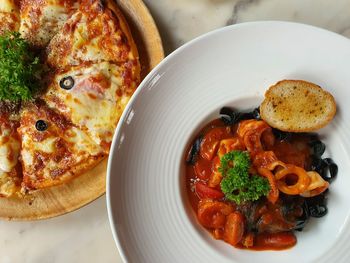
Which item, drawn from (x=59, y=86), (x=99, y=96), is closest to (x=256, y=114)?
(x=99, y=96)

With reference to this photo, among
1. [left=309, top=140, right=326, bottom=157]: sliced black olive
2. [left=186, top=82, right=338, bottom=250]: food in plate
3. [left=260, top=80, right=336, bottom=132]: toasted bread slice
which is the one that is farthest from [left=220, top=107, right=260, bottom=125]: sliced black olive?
[left=309, top=140, right=326, bottom=157]: sliced black olive

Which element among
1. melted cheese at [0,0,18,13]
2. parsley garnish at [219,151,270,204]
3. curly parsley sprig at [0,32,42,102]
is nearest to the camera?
parsley garnish at [219,151,270,204]

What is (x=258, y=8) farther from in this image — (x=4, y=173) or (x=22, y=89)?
(x=4, y=173)

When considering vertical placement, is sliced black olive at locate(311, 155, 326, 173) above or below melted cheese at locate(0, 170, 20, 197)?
above

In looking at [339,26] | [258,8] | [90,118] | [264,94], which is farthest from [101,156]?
[339,26]

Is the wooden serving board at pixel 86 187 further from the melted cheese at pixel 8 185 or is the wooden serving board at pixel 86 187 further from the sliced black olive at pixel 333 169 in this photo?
the sliced black olive at pixel 333 169

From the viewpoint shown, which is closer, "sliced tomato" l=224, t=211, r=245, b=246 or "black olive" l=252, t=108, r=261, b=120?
"sliced tomato" l=224, t=211, r=245, b=246

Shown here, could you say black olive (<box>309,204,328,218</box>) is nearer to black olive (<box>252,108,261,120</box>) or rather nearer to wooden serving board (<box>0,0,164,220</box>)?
black olive (<box>252,108,261,120</box>)

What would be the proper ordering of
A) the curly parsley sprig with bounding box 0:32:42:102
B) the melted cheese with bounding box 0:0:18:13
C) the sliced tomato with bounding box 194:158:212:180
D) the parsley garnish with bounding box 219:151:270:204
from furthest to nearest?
the melted cheese with bounding box 0:0:18:13, the curly parsley sprig with bounding box 0:32:42:102, the sliced tomato with bounding box 194:158:212:180, the parsley garnish with bounding box 219:151:270:204
